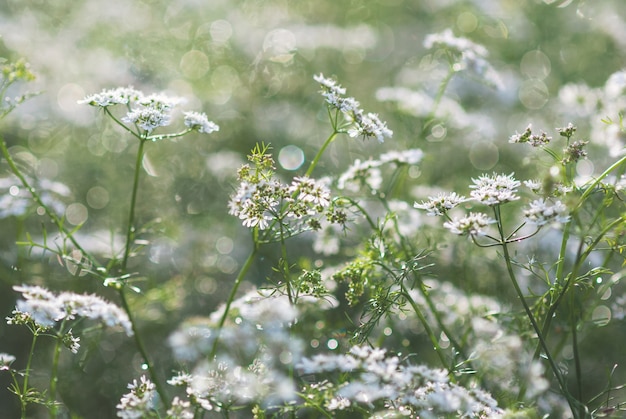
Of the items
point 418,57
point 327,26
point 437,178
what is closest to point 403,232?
point 437,178

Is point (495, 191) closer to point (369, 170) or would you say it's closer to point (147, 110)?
point (369, 170)

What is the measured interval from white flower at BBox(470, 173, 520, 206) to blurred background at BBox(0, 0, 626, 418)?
3.33ft

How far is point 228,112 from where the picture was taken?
489cm

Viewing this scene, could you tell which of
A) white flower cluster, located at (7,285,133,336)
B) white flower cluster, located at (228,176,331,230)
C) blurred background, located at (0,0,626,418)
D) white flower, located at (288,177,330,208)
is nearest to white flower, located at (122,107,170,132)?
white flower cluster, located at (228,176,331,230)

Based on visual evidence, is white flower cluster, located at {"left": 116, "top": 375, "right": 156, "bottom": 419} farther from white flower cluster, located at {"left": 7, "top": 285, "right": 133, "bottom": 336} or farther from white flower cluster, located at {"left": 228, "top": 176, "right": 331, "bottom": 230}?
white flower cluster, located at {"left": 228, "top": 176, "right": 331, "bottom": 230}

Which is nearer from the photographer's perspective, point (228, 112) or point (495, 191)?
point (495, 191)

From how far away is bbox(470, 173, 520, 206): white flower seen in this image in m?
1.87

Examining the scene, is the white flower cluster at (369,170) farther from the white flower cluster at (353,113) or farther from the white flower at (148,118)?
the white flower at (148,118)

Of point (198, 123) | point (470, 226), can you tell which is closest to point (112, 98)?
point (198, 123)

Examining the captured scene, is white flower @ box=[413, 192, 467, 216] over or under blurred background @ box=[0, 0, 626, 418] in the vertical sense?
under

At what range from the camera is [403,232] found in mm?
3113

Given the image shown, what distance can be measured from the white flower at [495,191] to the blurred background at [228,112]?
1014 mm

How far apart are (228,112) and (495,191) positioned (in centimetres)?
327

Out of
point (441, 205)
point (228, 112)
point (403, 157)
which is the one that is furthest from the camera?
point (228, 112)
